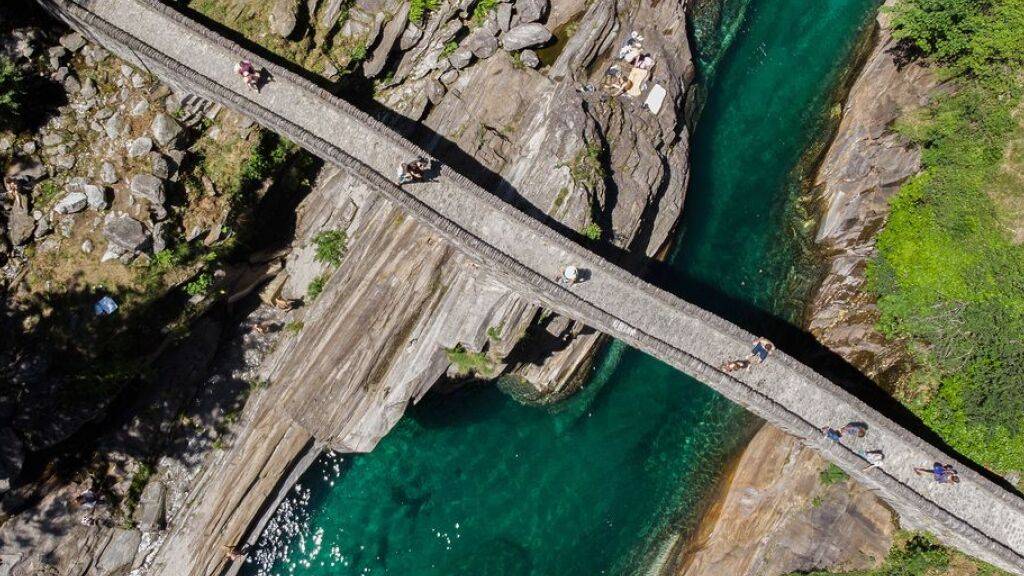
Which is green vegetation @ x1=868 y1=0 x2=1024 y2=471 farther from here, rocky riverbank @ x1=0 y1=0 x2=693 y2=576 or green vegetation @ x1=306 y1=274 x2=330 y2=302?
green vegetation @ x1=306 y1=274 x2=330 y2=302

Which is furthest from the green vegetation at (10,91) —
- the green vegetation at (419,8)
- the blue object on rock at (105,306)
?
the green vegetation at (419,8)

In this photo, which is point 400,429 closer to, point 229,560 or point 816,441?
point 229,560

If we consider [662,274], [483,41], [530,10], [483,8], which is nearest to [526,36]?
[530,10]

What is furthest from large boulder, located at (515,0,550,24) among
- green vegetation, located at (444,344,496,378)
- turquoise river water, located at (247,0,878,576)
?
green vegetation, located at (444,344,496,378)

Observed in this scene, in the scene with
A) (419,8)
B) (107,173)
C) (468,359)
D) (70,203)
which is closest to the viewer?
(70,203)

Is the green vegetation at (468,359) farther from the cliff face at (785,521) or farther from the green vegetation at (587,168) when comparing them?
the cliff face at (785,521)

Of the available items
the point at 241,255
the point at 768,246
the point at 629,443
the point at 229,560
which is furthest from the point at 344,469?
the point at 768,246

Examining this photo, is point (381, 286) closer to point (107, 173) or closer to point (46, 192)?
point (107, 173)
